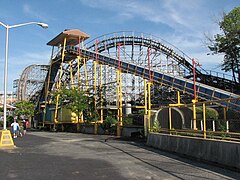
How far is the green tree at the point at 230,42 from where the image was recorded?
129ft

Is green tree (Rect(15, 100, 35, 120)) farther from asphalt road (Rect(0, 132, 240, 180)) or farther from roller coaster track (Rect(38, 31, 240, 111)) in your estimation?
asphalt road (Rect(0, 132, 240, 180))

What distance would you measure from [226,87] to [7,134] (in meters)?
31.4

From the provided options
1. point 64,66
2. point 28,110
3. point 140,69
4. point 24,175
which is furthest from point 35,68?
point 24,175

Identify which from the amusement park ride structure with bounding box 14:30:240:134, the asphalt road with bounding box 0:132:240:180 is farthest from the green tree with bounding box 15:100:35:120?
the asphalt road with bounding box 0:132:240:180

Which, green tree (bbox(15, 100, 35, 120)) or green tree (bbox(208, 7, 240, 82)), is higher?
green tree (bbox(208, 7, 240, 82))

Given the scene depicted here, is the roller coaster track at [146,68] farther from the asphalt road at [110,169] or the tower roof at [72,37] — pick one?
the asphalt road at [110,169]

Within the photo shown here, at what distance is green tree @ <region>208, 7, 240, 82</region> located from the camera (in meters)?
39.4

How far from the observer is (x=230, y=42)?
40.6 metres

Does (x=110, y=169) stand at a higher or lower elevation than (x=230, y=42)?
lower

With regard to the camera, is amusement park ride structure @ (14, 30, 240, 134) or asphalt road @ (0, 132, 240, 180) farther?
amusement park ride structure @ (14, 30, 240, 134)

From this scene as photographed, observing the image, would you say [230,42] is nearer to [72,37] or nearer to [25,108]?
[72,37]

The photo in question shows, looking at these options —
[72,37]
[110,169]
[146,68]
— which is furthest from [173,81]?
[110,169]

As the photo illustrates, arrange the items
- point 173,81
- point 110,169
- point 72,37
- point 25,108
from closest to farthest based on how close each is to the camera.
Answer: point 110,169
point 173,81
point 72,37
point 25,108

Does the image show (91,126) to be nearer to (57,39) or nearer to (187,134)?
(57,39)
